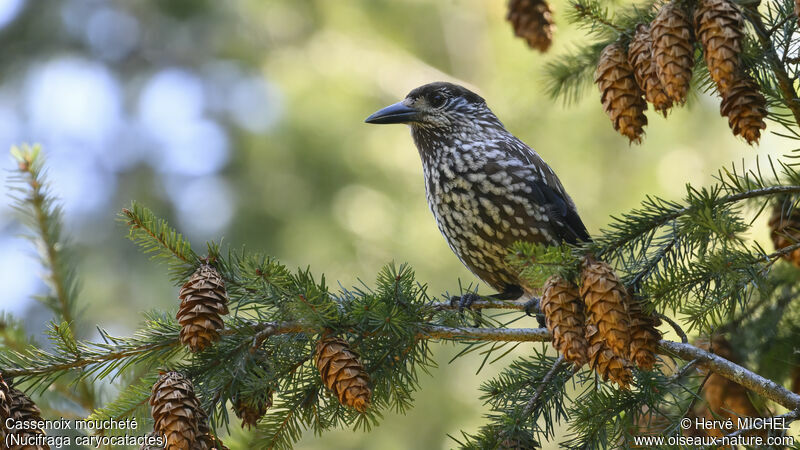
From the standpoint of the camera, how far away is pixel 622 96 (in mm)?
2473

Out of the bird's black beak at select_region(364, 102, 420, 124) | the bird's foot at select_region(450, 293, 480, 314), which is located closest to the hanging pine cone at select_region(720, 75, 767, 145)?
the bird's foot at select_region(450, 293, 480, 314)

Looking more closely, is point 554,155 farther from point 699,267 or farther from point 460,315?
point 699,267

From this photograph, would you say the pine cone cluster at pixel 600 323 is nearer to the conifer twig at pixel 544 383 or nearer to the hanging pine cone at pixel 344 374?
the conifer twig at pixel 544 383

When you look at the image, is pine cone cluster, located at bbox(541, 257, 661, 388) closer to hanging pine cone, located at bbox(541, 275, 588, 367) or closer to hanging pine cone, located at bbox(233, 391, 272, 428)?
hanging pine cone, located at bbox(541, 275, 588, 367)

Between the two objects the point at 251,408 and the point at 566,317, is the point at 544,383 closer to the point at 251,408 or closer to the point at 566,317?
the point at 566,317

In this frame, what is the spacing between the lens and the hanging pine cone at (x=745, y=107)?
215 cm

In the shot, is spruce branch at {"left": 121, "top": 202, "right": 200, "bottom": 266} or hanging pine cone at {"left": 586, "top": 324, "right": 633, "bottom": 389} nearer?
hanging pine cone at {"left": 586, "top": 324, "right": 633, "bottom": 389}

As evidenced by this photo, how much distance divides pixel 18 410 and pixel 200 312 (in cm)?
57

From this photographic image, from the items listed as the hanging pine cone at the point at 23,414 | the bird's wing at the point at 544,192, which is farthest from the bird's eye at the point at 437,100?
the hanging pine cone at the point at 23,414

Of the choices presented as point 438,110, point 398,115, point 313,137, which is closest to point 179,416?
point 398,115

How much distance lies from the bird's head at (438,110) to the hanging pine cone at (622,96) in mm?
1515

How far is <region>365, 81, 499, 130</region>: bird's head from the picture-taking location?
158 inches

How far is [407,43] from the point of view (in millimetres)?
7863

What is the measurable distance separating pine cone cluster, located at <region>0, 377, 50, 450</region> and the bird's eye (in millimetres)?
2605
